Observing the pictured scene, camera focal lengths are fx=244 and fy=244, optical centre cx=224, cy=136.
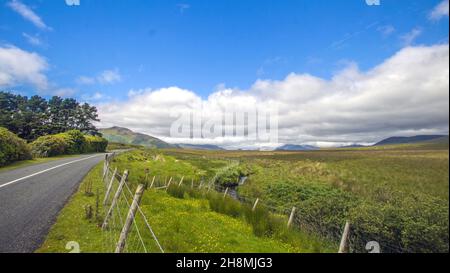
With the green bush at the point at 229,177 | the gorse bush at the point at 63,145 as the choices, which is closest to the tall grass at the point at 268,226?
the green bush at the point at 229,177

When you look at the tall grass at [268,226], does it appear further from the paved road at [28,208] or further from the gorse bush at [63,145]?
the gorse bush at [63,145]

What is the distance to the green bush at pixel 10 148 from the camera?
22.7 metres

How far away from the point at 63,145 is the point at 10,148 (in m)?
20.0

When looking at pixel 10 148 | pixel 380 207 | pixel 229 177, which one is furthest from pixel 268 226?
pixel 10 148

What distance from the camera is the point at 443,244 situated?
13.3m

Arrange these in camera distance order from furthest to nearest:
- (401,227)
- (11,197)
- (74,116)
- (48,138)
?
(74,116) < (48,138) < (401,227) < (11,197)

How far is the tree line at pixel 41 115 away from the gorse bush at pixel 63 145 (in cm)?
250

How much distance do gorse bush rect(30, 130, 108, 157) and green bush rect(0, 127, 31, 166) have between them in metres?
6.76

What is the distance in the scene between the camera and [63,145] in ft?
140

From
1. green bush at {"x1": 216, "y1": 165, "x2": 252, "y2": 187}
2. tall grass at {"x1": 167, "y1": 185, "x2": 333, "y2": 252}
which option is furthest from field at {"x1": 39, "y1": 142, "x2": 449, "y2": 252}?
green bush at {"x1": 216, "y1": 165, "x2": 252, "y2": 187}

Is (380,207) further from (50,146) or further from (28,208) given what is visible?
(50,146)
